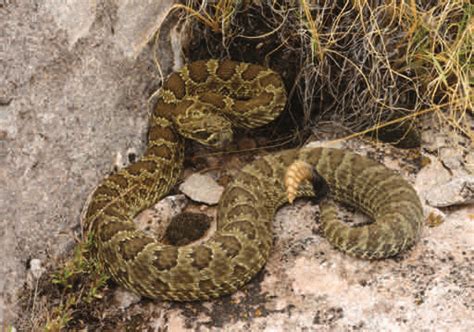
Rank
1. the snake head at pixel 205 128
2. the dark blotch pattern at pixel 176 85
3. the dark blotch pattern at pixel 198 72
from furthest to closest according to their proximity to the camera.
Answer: the dark blotch pattern at pixel 198 72
the dark blotch pattern at pixel 176 85
the snake head at pixel 205 128

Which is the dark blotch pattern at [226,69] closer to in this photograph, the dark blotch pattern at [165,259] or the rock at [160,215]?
the rock at [160,215]

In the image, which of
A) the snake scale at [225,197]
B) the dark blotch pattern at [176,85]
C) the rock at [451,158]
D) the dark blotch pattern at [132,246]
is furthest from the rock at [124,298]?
the rock at [451,158]

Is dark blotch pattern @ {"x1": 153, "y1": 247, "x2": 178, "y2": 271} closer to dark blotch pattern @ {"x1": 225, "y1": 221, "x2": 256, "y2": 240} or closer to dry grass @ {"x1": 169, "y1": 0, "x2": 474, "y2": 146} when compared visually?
dark blotch pattern @ {"x1": 225, "y1": 221, "x2": 256, "y2": 240}

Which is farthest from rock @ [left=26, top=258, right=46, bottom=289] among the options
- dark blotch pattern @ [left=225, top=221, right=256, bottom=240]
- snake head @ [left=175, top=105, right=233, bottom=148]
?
snake head @ [left=175, top=105, right=233, bottom=148]

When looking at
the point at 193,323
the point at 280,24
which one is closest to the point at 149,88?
the point at 280,24

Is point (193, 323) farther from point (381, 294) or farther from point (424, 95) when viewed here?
point (424, 95)
